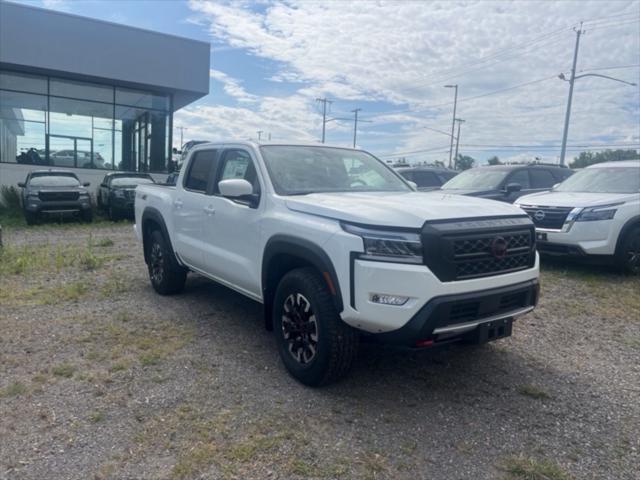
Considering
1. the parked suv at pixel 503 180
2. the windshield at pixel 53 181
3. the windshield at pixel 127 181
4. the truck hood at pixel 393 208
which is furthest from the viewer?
the windshield at pixel 127 181

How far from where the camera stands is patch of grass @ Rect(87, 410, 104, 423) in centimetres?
338

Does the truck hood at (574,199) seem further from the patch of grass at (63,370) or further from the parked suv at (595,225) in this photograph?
the patch of grass at (63,370)

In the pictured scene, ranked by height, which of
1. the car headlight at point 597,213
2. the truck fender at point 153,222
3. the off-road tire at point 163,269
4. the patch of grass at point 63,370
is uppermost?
the car headlight at point 597,213

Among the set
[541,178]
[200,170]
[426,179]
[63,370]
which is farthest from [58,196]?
[541,178]

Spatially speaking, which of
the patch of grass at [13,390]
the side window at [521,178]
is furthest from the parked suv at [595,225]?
the patch of grass at [13,390]

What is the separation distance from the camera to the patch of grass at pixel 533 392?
3.79 meters

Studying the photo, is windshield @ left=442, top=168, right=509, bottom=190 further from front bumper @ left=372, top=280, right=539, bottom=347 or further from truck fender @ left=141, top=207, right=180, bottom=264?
front bumper @ left=372, top=280, right=539, bottom=347

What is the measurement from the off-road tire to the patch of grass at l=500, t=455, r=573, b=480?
4441mm

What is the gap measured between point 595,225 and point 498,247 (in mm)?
4775

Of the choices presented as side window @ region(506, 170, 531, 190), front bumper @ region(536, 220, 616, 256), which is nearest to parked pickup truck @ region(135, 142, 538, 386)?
front bumper @ region(536, 220, 616, 256)

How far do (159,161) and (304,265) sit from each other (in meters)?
20.3

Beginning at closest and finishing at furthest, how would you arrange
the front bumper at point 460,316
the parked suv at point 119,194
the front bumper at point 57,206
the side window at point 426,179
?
the front bumper at point 460,316 < the front bumper at point 57,206 < the side window at point 426,179 < the parked suv at point 119,194

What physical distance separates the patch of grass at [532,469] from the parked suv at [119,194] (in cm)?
1432

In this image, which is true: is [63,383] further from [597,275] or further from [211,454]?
[597,275]
